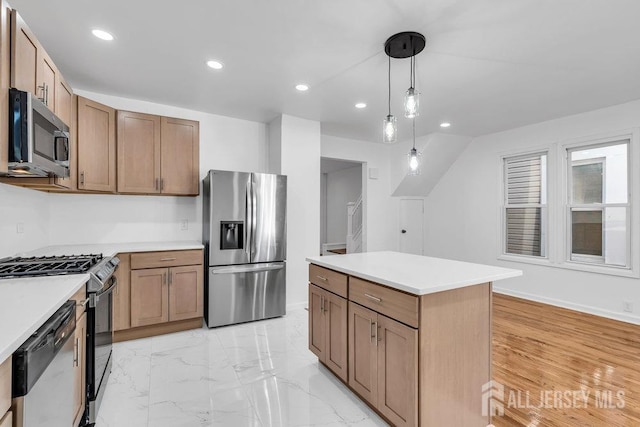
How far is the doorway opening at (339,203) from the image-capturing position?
23.7 ft

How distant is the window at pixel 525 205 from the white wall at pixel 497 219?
175 mm

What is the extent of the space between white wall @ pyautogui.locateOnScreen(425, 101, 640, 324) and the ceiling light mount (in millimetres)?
3144

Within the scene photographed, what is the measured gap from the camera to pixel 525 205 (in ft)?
15.5

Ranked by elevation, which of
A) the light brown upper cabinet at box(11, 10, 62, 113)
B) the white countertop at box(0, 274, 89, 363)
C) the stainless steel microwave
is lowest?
the white countertop at box(0, 274, 89, 363)

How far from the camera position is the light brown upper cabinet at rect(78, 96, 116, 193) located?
2.92m

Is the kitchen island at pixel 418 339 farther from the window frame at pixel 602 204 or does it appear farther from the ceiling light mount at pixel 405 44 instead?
the window frame at pixel 602 204

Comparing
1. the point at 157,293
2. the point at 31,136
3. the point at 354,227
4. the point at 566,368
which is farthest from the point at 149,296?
the point at 354,227

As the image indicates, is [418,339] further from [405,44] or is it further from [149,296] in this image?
[149,296]

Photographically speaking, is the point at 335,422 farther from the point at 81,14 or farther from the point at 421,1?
the point at 81,14

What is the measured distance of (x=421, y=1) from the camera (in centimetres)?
187

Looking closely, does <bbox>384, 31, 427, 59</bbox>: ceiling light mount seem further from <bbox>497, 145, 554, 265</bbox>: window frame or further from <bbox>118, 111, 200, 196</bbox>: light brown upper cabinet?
<bbox>497, 145, 554, 265</bbox>: window frame

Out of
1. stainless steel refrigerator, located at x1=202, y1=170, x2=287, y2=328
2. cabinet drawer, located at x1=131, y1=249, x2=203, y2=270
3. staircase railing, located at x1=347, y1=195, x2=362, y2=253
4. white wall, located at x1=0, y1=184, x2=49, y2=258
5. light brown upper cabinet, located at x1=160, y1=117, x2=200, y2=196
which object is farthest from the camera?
staircase railing, located at x1=347, y1=195, x2=362, y2=253

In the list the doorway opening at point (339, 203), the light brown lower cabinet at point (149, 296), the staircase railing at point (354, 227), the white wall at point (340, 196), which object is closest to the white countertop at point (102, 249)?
the light brown lower cabinet at point (149, 296)

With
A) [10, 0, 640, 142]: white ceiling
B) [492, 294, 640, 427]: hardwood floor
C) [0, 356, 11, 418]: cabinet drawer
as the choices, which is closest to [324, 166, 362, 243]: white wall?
[10, 0, 640, 142]: white ceiling
